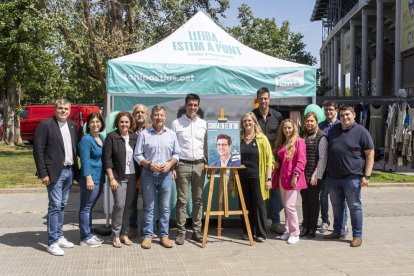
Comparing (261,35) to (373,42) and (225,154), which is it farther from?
(225,154)

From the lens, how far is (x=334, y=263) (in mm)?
5617

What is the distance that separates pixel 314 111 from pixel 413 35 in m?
16.9

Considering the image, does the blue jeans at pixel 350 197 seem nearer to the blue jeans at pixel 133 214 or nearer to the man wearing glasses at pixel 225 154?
the man wearing glasses at pixel 225 154

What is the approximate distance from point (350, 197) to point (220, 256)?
197 cm

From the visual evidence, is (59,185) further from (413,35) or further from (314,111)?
(413,35)

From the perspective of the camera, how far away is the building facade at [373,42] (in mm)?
23844

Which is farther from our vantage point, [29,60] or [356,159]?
[29,60]

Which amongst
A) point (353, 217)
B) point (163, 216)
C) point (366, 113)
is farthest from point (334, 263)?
point (366, 113)

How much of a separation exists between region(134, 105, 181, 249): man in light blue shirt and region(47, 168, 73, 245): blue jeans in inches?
35.7

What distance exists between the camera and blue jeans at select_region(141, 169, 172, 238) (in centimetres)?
615

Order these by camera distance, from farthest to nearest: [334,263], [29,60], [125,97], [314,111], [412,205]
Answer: [29,60]
[412,205]
[125,97]
[314,111]
[334,263]

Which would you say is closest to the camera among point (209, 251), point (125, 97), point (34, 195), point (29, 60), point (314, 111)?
point (209, 251)

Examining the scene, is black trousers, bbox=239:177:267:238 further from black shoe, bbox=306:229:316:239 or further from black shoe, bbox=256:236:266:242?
black shoe, bbox=306:229:316:239

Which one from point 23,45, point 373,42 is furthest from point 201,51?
point 373,42
